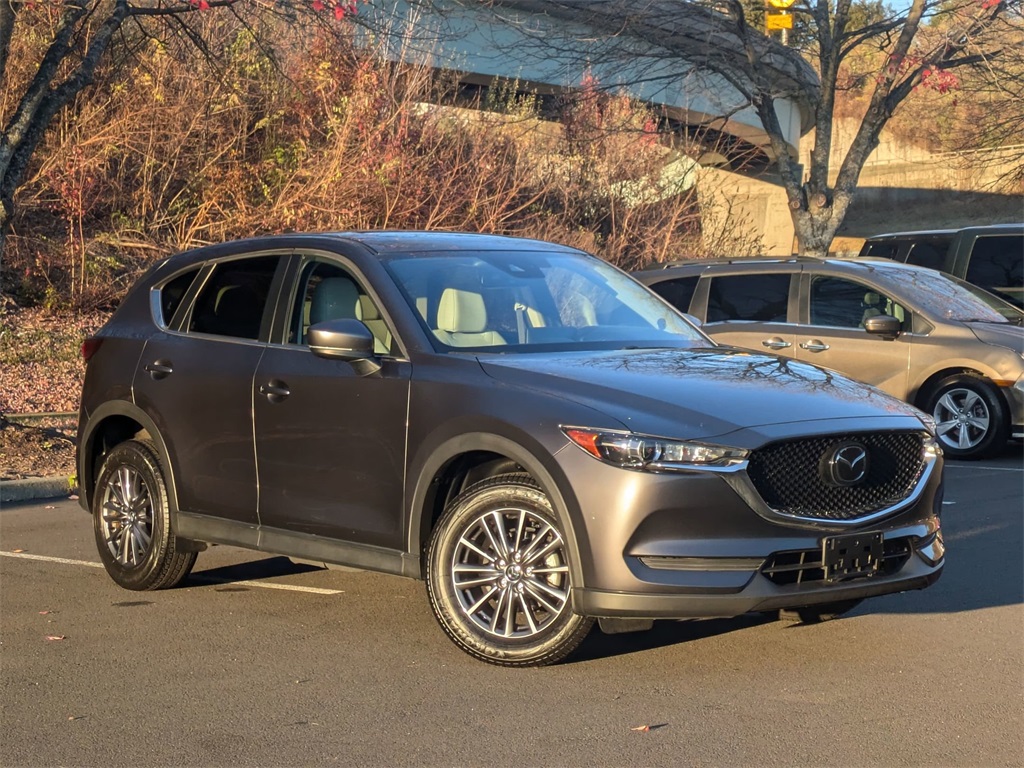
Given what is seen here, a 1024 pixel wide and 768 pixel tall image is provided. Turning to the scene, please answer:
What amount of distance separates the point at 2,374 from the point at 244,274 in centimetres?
864

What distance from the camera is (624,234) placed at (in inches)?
883

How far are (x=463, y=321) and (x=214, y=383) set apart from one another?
138 centimetres

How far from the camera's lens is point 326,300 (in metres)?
6.48

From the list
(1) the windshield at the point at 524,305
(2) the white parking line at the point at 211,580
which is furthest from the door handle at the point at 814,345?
(2) the white parking line at the point at 211,580

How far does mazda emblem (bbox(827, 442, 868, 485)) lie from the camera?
17.1ft

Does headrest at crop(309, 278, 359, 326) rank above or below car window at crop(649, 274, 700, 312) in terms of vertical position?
above

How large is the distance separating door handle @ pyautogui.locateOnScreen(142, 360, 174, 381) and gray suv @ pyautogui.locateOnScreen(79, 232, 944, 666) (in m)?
0.02

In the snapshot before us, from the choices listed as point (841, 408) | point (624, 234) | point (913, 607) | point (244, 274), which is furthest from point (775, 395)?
point (624, 234)

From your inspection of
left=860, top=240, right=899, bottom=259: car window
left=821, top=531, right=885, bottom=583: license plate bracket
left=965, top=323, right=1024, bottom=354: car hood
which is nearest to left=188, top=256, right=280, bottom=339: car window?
left=821, top=531, right=885, bottom=583: license plate bracket

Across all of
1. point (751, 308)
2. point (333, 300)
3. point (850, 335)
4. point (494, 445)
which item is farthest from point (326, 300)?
point (751, 308)

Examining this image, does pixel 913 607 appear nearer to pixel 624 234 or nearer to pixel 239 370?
pixel 239 370

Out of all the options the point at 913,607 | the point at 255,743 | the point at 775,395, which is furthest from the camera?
the point at 913,607

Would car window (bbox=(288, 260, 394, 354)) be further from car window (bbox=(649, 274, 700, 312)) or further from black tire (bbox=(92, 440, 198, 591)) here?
car window (bbox=(649, 274, 700, 312))

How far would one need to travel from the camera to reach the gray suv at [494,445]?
5.02m
